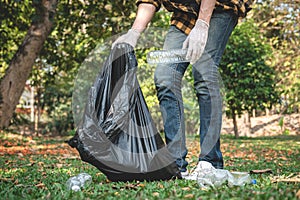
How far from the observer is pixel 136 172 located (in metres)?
2.06

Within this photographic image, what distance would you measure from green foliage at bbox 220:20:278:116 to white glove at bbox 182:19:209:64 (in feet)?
24.4

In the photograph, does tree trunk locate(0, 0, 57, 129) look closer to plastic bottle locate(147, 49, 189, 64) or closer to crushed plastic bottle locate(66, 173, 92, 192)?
plastic bottle locate(147, 49, 189, 64)

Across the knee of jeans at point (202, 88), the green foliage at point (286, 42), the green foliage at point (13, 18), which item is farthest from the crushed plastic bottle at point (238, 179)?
the green foliage at point (286, 42)

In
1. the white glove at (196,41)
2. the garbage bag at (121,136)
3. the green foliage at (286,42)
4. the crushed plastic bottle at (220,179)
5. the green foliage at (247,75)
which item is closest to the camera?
the crushed plastic bottle at (220,179)

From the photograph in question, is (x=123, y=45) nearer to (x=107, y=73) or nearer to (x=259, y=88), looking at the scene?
(x=107, y=73)

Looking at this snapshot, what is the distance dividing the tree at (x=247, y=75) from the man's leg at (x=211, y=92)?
7.29 meters

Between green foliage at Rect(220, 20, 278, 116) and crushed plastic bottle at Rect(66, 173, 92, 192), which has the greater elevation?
green foliage at Rect(220, 20, 278, 116)

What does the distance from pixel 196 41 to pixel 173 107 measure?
40cm

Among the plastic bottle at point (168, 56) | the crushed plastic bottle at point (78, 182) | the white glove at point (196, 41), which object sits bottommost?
the crushed plastic bottle at point (78, 182)

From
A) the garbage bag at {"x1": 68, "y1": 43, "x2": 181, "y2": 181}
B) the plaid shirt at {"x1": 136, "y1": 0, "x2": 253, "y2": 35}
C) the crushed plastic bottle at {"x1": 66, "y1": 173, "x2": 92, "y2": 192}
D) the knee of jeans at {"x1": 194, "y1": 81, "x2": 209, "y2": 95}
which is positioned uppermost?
the plaid shirt at {"x1": 136, "y1": 0, "x2": 253, "y2": 35}

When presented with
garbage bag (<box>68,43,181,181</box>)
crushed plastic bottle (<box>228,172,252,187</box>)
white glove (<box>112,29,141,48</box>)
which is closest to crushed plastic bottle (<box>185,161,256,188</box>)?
crushed plastic bottle (<box>228,172,252,187</box>)

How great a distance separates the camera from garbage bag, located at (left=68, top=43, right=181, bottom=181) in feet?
6.70

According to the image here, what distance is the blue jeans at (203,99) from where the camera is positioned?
90.9 inches

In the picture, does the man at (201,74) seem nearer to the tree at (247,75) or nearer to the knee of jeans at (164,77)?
the knee of jeans at (164,77)
